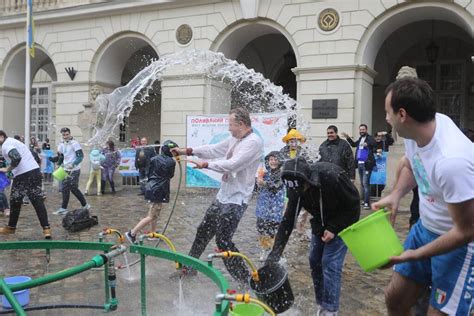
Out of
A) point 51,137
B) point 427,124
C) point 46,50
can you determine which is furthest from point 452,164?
point 51,137

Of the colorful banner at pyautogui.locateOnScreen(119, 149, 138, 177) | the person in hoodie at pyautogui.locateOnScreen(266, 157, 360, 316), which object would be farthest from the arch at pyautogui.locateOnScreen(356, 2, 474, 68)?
the person in hoodie at pyautogui.locateOnScreen(266, 157, 360, 316)

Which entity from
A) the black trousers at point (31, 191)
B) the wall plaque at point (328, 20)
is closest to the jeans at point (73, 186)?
→ the black trousers at point (31, 191)

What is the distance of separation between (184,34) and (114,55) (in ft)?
11.4

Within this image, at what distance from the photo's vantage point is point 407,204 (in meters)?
11.3

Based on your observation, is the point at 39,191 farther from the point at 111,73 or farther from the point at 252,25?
the point at 111,73

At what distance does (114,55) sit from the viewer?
57.7 ft

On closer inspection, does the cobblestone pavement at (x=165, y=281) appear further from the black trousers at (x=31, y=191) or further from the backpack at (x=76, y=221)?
the black trousers at (x=31, y=191)

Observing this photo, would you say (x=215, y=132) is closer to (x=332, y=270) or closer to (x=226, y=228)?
(x=226, y=228)

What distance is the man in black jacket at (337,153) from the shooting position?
7.82 meters

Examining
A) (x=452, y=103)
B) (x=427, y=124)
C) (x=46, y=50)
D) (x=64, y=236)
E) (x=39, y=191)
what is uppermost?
(x=46, y=50)

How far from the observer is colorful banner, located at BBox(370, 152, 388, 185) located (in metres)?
11.5

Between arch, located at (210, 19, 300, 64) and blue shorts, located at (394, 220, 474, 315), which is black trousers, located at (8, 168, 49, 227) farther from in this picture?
arch, located at (210, 19, 300, 64)

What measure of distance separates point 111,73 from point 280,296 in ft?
51.7

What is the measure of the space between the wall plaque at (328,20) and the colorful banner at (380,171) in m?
4.11
